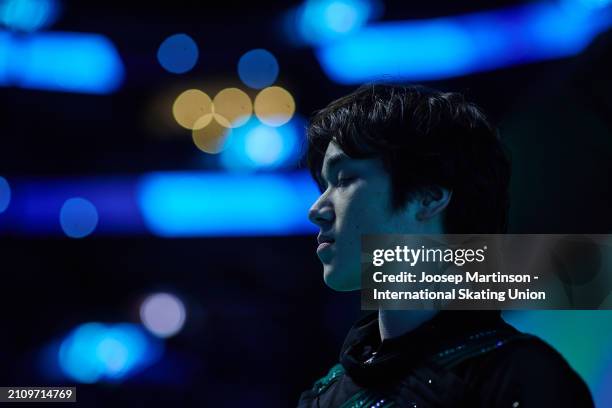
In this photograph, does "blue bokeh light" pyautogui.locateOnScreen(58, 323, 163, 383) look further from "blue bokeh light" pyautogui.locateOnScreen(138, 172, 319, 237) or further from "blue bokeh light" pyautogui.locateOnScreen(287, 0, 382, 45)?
"blue bokeh light" pyautogui.locateOnScreen(287, 0, 382, 45)

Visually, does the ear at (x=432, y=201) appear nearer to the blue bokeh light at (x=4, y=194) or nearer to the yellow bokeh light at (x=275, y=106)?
the yellow bokeh light at (x=275, y=106)

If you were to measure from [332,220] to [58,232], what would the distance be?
3.82 ft

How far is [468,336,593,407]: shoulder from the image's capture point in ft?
3.78

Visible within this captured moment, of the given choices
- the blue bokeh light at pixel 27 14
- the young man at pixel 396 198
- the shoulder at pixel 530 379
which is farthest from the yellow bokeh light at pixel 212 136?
the shoulder at pixel 530 379

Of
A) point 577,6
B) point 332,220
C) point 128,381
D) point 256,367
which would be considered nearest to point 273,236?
point 256,367

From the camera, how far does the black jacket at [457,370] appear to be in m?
1.17

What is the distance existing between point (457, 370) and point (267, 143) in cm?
113

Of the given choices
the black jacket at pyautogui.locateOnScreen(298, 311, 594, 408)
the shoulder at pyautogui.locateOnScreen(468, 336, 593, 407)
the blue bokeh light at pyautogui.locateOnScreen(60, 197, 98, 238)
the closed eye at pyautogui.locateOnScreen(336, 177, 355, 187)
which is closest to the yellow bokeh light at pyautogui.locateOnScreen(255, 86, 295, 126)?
the blue bokeh light at pyautogui.locateOnScreen(60, 197, 98, 238)

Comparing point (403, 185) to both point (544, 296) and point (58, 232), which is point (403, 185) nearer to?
point (544, 296)

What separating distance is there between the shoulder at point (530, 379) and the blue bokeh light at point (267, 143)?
112cm

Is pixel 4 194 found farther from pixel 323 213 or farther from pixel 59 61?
pixel 323 213

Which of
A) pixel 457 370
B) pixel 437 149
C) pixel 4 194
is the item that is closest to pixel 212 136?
pixel 4 194

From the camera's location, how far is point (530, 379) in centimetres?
116

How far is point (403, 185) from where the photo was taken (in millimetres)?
1434
